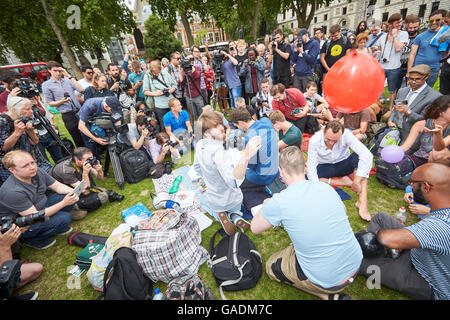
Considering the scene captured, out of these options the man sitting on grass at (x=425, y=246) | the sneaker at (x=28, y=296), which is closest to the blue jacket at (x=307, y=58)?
the man sitting on grass at (x=425, y=246)

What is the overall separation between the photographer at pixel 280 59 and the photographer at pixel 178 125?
361cm

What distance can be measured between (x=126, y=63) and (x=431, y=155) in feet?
29.0

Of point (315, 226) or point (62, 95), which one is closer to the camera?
point (315, 226)

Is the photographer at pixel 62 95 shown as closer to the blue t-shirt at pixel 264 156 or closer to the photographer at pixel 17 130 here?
the photographer at pixel 17 130

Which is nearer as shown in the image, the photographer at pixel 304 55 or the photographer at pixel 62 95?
the photographer at pixel 62 95

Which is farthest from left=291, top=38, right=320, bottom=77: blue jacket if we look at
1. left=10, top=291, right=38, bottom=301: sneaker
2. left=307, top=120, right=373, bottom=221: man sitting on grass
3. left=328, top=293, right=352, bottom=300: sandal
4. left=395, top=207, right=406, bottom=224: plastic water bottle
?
left=10, top=291, right=38, bottom=301: sneaker

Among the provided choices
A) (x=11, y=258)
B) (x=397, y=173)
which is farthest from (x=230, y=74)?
(x=11, y=258)

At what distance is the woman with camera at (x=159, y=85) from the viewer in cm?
493

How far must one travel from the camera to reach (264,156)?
10.0 ft

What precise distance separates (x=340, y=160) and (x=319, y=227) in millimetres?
2186

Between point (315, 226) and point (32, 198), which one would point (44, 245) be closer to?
point (32, 198)

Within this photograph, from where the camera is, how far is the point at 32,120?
126 inches

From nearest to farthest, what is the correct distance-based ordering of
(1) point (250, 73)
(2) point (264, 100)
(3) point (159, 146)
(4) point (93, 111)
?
(4) point (93, 111) < (3) point (159, 146) < (2) point (264, 100) < (1) point (250, 73)
